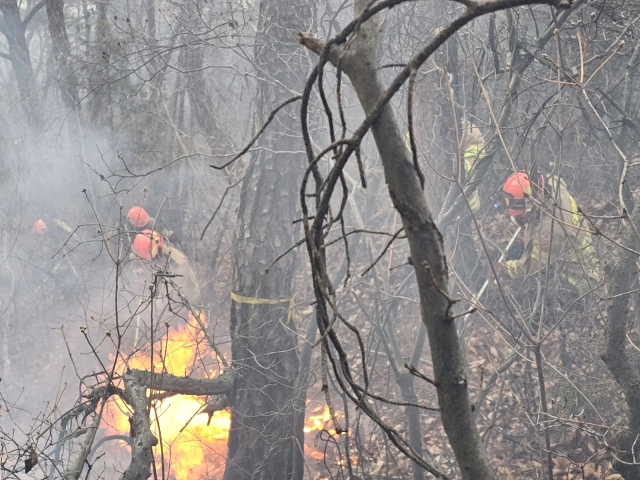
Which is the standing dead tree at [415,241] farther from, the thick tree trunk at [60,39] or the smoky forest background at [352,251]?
the thick tree trunk at [60,39]

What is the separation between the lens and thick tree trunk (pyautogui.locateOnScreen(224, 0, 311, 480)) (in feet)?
18.0

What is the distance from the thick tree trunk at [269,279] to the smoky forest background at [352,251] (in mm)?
26

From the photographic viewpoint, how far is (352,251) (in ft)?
22.8

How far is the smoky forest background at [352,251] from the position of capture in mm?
1659

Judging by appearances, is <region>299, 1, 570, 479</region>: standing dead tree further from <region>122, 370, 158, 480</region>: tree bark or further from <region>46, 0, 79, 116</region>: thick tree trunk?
<region>46, 0, 79, 116</region>: thick tree trunk

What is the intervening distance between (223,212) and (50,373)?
17.5ft

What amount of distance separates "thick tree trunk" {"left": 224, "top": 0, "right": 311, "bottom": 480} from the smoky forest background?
3cm

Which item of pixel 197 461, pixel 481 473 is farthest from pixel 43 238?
pixel 481 473

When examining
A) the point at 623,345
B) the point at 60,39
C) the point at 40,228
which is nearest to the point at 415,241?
the point at 623,345

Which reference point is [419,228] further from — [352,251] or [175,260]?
[175,260]

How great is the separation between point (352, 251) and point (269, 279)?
5.65 feet

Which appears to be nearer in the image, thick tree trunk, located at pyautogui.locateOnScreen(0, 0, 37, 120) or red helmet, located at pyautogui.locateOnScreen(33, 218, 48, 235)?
thick tree trunk, located at pyautogui.locateOnScreen(0, 0, 37, 120)

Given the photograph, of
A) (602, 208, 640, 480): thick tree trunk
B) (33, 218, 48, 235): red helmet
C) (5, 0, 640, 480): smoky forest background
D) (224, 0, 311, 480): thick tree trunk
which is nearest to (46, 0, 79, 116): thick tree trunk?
(5, 0, 640, 480): smoky forest background

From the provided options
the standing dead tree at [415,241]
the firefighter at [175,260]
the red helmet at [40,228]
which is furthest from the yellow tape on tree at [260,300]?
the red helmet at [40,228]
